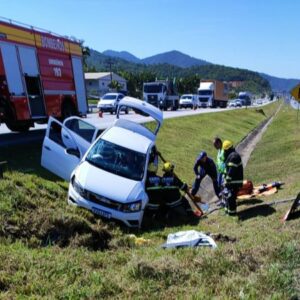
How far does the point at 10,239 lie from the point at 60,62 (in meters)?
10.7

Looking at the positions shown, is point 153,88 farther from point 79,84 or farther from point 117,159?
point 117,159

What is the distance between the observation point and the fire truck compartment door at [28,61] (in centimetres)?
1338

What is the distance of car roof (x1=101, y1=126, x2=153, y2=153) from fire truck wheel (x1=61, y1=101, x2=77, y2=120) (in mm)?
5798

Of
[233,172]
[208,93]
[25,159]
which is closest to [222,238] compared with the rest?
[233,172]

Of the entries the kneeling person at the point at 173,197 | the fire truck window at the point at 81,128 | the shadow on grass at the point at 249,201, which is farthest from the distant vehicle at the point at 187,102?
the kneeling person at the point at 173,197

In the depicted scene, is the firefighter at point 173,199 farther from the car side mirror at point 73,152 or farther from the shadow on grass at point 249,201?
the car side mirror at point 73,152

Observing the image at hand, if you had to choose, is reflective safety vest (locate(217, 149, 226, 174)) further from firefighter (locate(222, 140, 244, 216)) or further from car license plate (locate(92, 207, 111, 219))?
car license plate (locate(92, 207, 111, 219))

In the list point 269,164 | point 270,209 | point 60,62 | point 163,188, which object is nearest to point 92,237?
point 163,188

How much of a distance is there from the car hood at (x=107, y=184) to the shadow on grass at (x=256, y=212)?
8.46 ft

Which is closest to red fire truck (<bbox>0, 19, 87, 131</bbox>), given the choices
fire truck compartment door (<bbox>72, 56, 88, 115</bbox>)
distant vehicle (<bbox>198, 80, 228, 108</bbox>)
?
fire truck compartment door (<bbox>72, 56, 88, 115</bbox>)

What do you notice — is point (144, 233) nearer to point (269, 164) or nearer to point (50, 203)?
point (50, 203)

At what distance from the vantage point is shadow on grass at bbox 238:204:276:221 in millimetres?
9695

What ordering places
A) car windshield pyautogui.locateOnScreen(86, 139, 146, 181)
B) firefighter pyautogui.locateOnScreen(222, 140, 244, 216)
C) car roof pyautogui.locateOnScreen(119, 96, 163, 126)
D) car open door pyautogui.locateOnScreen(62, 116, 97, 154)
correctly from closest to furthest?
car windshield pyautogui.locateOnScreen(86, 139, 146, 181) → firefighter pyautogui.locateOnScreen(222, 140, 244, 216) → car open door pyautogui.locateOnScreen(62, 116, 97, 154) → car roof pyautogui.locateOnScreen(119, 96, 163, 126)

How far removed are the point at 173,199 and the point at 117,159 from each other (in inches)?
61.0
